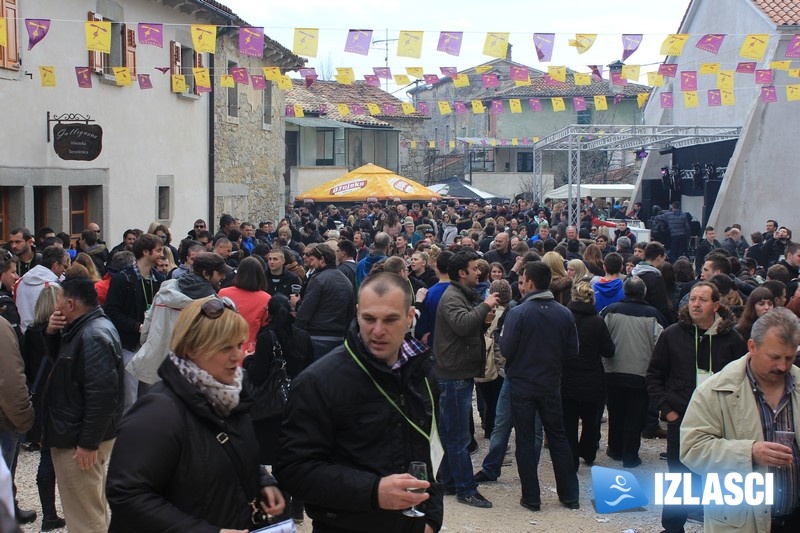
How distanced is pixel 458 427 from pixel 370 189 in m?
21.4

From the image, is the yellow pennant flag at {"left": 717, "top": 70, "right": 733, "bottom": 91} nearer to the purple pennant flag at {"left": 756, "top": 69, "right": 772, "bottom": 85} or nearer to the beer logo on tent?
the purple pennant flag at {"left": 756, "top": 69, "right": 772, "bottom": 85}

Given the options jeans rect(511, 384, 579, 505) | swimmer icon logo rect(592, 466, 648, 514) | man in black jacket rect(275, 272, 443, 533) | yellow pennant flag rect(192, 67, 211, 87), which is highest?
yellow pennant flag rect(192, 67, 211, 87)

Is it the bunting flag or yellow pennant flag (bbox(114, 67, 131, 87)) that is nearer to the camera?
the bunting flag

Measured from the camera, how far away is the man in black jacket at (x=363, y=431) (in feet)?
10.7

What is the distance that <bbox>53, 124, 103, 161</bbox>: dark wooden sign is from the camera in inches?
561

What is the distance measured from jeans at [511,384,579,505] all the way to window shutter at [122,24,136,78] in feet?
40.1

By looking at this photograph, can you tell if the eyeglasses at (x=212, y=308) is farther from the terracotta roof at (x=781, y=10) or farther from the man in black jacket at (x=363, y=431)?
the terracotta roof at (x=781, y=10)

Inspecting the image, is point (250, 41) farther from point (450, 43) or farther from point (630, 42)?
point (630, 42)

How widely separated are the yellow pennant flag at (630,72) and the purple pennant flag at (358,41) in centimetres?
548

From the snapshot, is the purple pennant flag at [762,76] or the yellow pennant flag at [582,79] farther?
the purple pennant flag at [762,76]

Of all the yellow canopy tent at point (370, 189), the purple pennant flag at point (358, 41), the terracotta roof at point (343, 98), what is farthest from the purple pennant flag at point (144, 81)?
the terracotta roof at point (343, 98)

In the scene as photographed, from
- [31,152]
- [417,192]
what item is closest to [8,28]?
[31,152]

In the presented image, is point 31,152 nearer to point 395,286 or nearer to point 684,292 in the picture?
point 684,292

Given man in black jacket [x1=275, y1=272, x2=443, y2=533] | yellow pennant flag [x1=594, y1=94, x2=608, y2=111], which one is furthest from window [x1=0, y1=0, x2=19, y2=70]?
yellow pennant flag [x1=594, y1=94, x2=608, y2=111]
